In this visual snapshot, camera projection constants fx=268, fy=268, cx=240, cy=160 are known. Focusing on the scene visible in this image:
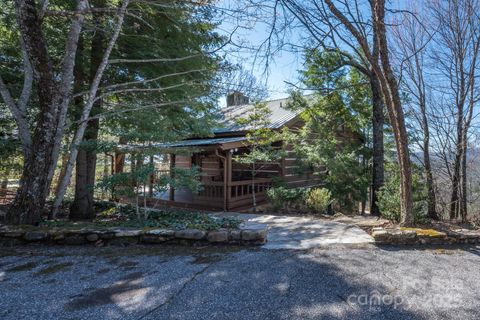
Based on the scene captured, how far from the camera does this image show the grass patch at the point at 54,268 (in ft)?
10.8

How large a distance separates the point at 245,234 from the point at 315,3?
3876 millimetres

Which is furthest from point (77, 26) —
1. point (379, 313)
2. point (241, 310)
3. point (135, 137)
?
point (379, 313)

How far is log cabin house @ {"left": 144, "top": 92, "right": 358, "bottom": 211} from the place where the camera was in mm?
9125

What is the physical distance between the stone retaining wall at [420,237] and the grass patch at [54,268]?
15.1 ft

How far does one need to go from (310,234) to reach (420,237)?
179cm

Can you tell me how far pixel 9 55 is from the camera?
6.17 meters

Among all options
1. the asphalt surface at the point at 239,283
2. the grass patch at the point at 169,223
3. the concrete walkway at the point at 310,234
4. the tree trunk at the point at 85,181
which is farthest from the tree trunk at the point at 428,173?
the tree trunk at the point at 85,181

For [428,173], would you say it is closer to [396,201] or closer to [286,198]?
[396,201]

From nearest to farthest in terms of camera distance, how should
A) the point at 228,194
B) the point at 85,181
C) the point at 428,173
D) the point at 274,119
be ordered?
the point at 428,173, the point at 85,181, the point at 228,194, the point at 274,119

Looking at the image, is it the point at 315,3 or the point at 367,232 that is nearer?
the point at 315,3

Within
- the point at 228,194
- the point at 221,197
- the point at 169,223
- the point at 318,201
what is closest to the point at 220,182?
the point at 221,197

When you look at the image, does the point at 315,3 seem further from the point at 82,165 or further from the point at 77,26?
the point at 82,165

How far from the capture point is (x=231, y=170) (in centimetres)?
1003

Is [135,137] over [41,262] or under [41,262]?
over
